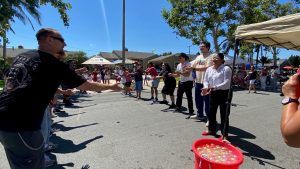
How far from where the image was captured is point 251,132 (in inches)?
237

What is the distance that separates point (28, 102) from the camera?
7.28 ft

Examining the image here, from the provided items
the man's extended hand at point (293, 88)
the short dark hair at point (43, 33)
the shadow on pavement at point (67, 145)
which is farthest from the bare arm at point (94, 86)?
the shadow on pavement at point (67, 145)

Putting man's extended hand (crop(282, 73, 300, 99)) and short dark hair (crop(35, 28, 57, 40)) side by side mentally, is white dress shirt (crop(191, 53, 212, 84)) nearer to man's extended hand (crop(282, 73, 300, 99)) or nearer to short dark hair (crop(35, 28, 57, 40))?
short dark hair (crop(35, 28, 57, 40))

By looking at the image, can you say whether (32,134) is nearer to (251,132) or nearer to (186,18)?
(251,132)

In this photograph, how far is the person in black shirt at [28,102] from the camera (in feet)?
7.25

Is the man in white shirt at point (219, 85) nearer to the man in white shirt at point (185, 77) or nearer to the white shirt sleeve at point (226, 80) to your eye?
the white shirt sleeve at point (226, 80)

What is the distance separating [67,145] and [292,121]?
4658 millimetres

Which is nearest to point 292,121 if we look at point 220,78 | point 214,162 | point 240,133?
point 214,162

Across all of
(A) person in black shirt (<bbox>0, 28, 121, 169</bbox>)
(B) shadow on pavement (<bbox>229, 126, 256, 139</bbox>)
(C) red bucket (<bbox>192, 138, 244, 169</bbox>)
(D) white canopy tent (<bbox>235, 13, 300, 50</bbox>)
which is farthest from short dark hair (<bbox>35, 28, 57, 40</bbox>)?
(B) shadow on pavement (<bbox>229, 126, 256, 139</bbox>)

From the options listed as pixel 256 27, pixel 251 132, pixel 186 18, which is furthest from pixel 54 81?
pixel 186 18

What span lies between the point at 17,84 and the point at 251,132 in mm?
5279

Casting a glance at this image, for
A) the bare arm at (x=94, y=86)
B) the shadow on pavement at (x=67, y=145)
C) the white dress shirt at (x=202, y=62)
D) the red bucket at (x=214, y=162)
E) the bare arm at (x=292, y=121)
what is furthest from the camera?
the white dress shirt at (x=202, y=62)

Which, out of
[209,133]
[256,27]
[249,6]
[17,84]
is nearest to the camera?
[17,84]

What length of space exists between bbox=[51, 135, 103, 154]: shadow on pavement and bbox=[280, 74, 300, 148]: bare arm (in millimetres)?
4154
